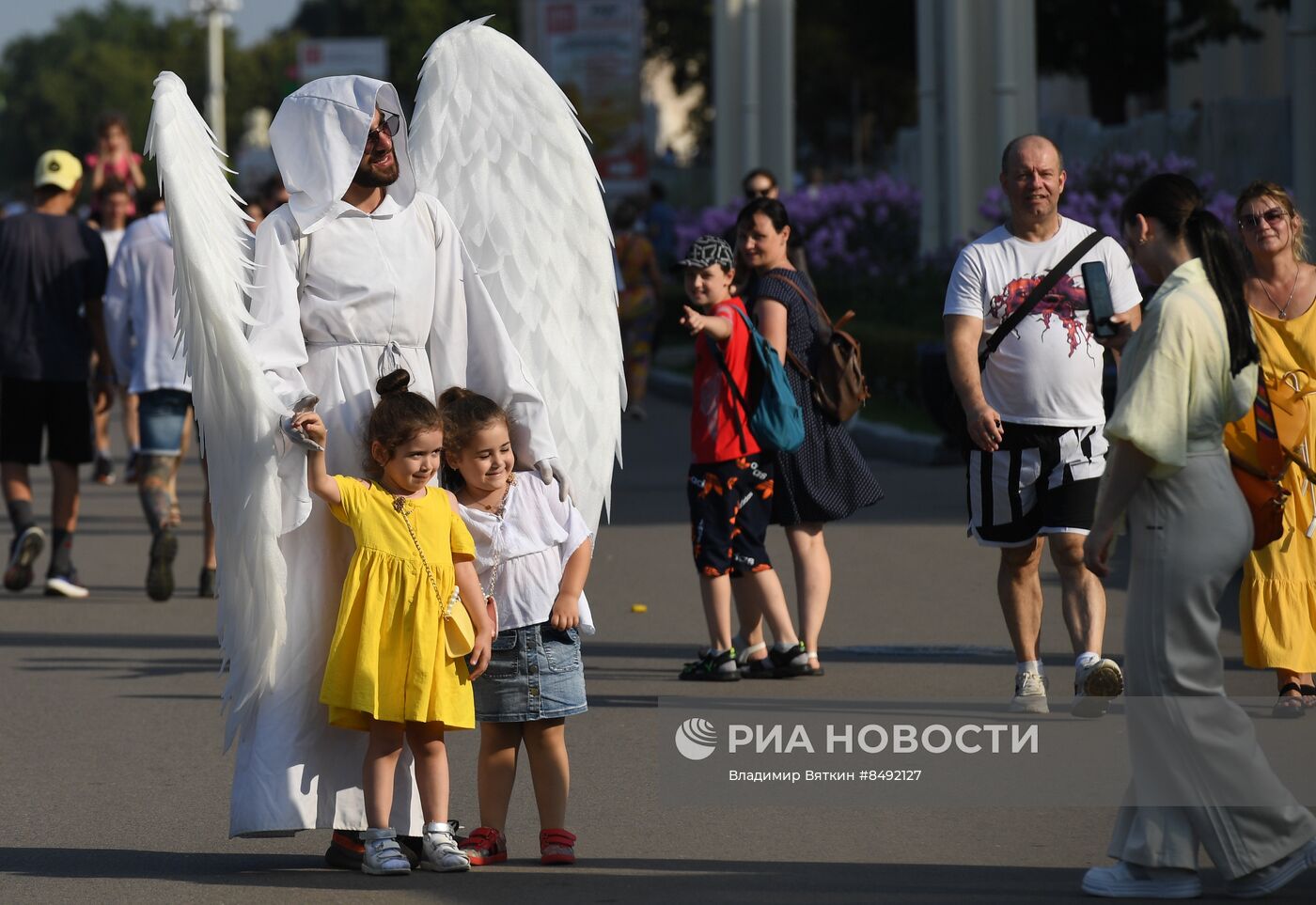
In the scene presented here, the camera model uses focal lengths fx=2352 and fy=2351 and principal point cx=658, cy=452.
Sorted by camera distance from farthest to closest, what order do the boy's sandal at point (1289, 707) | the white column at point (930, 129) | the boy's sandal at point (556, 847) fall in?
the white column at point (930, 129)
the boy's sandal at point (1289, 707)
the boy's sandal at point (556, 847)

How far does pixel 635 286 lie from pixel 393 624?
15.4 metres

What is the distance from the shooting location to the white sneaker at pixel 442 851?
Result: 5.79 metres

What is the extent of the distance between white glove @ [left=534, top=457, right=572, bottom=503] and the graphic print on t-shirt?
2280 millimetres

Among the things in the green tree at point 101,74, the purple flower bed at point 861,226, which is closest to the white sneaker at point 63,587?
the purple flower bed at point 861,226

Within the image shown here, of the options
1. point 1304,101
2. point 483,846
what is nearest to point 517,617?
point 483,846

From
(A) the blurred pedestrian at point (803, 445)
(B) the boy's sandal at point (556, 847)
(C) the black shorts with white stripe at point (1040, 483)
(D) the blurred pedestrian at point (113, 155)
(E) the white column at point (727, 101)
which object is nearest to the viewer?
(B) the boy's sandal at point (556, 847)

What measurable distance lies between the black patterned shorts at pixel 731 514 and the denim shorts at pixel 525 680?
9.59 feet

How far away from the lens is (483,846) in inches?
233

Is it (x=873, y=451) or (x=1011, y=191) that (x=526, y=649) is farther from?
(x=873, y=451)

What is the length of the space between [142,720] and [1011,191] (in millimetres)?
3490

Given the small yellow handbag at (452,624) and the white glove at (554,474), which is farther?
the white glove at (554,474)

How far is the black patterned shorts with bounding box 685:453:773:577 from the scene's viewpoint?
8773 mm

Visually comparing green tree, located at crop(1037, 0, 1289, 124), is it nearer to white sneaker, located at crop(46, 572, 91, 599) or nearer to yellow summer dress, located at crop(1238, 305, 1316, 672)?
white sneaker, located at crop(46, 572, 91, 599)

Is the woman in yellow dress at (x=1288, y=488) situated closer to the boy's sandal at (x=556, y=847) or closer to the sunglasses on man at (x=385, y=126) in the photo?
the boy's sandal at (x=556, y=847)
